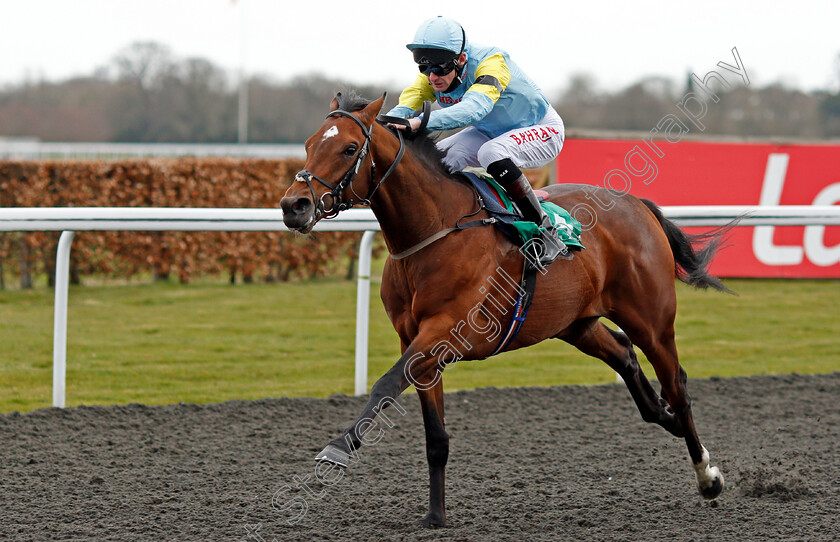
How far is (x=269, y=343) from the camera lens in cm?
771

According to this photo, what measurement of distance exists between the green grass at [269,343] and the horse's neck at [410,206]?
2.96 m

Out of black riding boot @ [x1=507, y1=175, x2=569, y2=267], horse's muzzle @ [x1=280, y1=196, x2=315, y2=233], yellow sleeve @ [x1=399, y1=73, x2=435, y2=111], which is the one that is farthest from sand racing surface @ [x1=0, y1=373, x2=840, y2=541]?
yellow sleeve @ [x1=399, y1=73, x2=435, y2=111]

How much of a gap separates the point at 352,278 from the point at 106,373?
5146 millimetres

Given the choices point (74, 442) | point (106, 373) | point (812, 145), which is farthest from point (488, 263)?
point (812, 145)

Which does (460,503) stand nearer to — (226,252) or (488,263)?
(488,263)

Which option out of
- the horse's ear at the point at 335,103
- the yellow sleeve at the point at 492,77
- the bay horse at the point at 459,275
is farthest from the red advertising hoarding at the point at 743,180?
the horse's ear at the point at 335,103

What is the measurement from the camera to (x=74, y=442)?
14.8ft

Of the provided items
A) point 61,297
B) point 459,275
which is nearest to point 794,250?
point 459,275

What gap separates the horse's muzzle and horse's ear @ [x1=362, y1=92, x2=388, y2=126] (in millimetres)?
460

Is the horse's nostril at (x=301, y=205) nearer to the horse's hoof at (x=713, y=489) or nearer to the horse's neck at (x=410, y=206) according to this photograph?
the horse's neck at (x=410, y=206)

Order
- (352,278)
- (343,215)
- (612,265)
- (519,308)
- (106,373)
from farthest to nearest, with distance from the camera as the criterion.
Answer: (352,278) < (106,373) < (343,215) < (612,265) < (519,308)

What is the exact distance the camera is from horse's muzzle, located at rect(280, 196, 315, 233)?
2.81m

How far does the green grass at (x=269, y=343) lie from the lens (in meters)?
6.25

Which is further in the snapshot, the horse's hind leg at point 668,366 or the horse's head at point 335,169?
the horse's hind leg at point 668,366
